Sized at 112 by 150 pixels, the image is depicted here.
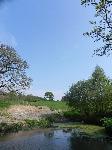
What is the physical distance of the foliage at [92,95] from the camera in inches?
2462

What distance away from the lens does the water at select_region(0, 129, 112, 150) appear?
38.2m

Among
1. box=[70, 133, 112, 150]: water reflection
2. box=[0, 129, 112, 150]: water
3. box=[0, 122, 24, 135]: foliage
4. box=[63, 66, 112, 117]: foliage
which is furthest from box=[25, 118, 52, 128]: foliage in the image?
box=[70, 133, 112, 150]: water reflection

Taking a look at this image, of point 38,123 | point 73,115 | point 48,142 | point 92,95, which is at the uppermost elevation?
point 92,95

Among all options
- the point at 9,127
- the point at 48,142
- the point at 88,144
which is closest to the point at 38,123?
the point at 9,127

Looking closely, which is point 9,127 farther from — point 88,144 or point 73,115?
point 73,115

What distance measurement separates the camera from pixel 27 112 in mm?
70375

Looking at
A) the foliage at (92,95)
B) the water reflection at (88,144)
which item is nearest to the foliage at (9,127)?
the water reflection at (88,144)

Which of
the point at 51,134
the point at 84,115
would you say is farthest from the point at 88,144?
the point at 84,115

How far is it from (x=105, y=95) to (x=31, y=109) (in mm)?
18124

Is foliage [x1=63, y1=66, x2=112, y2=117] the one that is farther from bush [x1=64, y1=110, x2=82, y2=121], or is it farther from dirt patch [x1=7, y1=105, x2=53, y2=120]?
dirt patch [x1=7, y1=105, x2=53, y2=120]

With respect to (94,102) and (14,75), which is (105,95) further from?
(14,75)

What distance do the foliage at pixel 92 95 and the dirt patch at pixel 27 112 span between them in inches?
250

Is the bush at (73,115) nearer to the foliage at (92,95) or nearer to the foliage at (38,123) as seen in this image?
the foliage at (92,95)

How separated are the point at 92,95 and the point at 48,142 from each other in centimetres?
2403
